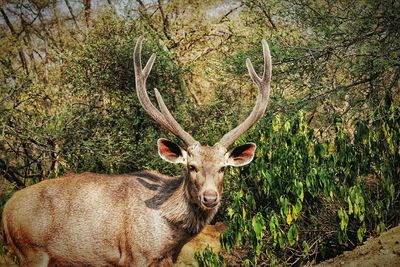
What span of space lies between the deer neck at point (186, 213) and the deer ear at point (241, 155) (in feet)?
2.03

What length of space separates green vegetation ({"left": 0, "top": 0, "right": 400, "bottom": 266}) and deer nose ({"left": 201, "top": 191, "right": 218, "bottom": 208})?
158 cm

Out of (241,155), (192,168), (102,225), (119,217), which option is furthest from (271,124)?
(102,225)

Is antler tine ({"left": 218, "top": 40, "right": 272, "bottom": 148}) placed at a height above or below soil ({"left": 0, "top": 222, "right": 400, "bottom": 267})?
above

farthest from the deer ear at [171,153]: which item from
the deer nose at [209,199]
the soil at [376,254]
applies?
the soil at [376,254]

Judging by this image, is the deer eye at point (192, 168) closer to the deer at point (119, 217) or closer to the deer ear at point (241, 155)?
the deer at point (119, 217)

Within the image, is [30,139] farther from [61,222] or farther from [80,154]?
[61,222]

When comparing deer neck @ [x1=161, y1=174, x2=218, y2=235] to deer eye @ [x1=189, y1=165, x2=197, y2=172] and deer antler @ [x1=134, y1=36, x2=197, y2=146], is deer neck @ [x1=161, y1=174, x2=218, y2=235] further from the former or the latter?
deer antler @ [x1=134, y1=36, x2=197, y2=146]

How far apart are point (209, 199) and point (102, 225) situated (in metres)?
1.56

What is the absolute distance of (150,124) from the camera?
1056 cm

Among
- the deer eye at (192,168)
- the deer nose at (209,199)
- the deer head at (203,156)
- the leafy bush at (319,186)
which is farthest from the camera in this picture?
the leafy bush at (319,186)

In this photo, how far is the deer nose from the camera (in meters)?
6.06

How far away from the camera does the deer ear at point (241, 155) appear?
22.2 feet

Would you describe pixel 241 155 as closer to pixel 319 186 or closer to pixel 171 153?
pixel 171 153

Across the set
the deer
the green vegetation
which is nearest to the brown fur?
the deer
